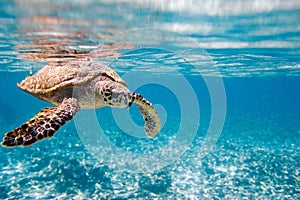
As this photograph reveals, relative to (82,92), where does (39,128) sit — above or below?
below

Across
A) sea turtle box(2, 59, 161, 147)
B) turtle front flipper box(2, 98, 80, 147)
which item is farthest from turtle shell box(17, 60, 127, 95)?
turtle front flipper box(2, 98, 80, 147)

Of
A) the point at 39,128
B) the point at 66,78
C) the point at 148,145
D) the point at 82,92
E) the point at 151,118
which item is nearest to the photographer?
the point at 39,128

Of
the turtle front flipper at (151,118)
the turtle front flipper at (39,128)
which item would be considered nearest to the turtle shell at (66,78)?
the turtle front flipper at (151,118)

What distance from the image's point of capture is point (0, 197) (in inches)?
320

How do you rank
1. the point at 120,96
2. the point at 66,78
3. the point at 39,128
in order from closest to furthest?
1. the point at 39,128
2. the point at 120,96
3. the point at 66,78

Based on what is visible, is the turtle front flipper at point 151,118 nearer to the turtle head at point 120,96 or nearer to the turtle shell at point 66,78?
the turtle head at point 120,96

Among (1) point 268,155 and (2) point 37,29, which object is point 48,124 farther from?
(1) point 268,155

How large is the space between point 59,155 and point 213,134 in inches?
468

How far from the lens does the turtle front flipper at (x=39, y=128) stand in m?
4.00

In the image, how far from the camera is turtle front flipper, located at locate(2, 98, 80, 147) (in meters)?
4.00

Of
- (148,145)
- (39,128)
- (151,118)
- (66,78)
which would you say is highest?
(66,78)

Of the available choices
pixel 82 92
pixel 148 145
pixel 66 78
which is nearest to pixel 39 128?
pixel 82 92

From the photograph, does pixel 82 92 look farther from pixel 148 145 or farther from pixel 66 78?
pixel 148 145

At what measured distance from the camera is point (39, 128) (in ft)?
14.3
